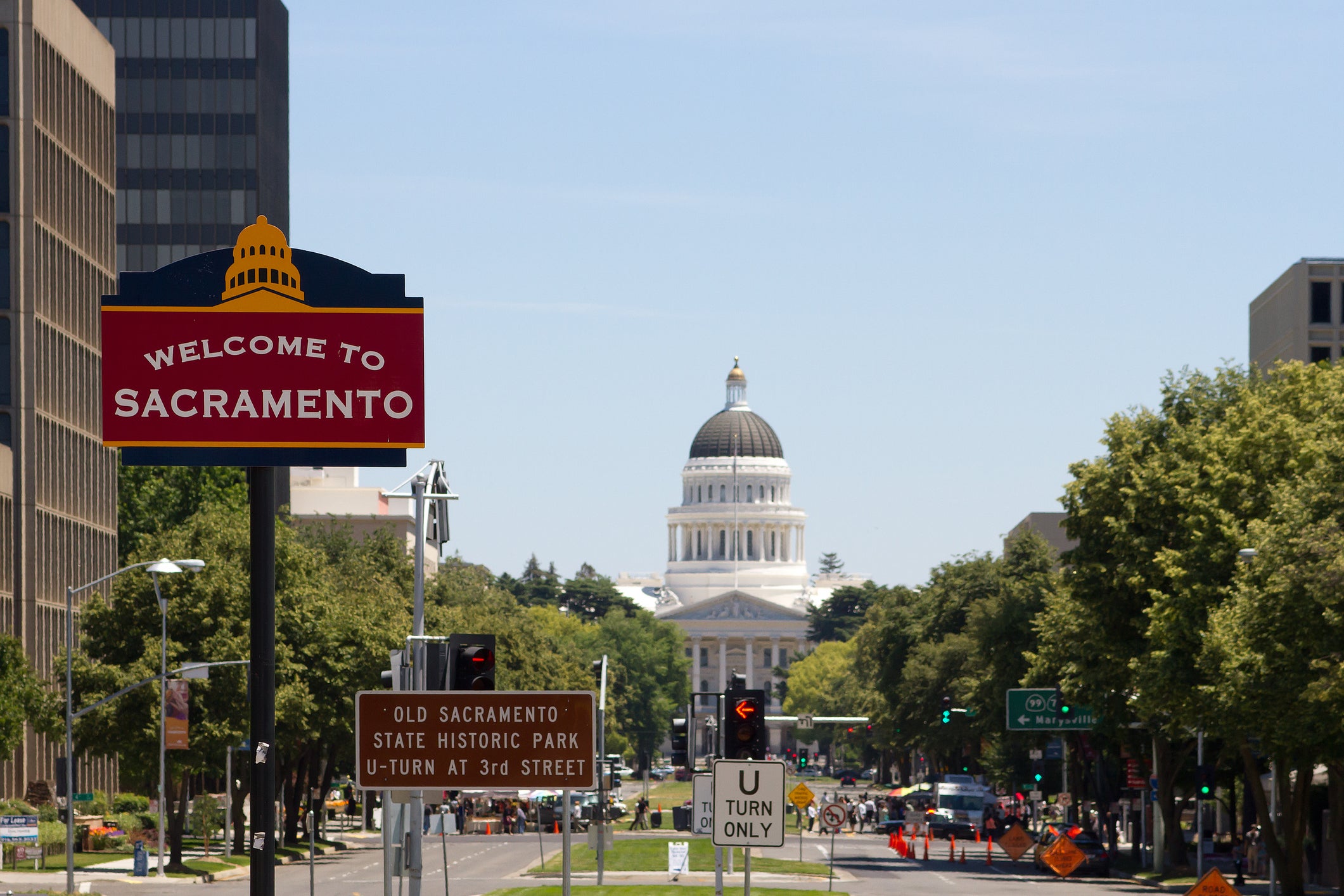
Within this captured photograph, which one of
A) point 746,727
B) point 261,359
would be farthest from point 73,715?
point 261,359

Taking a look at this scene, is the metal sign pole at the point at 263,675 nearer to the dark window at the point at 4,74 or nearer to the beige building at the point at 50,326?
the beige building at the point at 50,326

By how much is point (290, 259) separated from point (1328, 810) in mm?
51364

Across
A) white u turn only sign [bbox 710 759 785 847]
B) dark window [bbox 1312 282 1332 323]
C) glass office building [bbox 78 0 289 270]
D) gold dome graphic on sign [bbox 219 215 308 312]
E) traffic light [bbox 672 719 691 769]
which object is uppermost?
glass office building [bbox 78 0 289 270]

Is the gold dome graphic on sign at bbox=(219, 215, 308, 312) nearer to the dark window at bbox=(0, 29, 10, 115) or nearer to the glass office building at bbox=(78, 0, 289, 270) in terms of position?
the dark window at bbox=(0, 29, 10, 115)

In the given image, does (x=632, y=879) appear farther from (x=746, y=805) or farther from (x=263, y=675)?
(x=263, y=675)

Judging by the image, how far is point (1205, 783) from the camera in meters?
50.0

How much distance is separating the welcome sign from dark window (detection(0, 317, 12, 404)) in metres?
63.2

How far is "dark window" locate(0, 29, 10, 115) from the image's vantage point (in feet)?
246

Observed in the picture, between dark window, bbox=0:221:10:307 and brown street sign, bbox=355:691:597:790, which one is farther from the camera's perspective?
dark window, bbox=0:221:10:307

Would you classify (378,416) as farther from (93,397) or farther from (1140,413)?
(93,397)

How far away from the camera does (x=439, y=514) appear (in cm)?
3991

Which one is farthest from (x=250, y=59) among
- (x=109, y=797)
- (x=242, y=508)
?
(x=109, y=797)

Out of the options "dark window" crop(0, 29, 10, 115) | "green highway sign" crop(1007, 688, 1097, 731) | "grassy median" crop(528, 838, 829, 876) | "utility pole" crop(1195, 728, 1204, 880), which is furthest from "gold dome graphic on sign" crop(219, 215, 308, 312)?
"dark window" crop(0, 29, 10, 115)

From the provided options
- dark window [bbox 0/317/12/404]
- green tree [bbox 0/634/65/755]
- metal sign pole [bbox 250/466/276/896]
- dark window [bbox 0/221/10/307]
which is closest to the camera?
metal sign pole [bbox 250/466/276/896]
